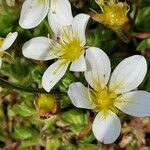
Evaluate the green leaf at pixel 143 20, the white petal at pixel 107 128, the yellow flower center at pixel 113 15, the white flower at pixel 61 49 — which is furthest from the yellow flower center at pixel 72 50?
the green leaf at pixel 143 20

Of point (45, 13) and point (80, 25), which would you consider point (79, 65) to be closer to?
point (80, 25)

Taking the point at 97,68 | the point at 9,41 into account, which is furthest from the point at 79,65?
the point at 9,41

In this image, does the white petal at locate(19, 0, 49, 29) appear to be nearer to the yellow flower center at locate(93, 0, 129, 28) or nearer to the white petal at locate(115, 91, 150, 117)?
the yellow flower center at locate(93, 0, 129, 28)

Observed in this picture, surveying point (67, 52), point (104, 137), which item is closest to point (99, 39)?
point (67, 52)

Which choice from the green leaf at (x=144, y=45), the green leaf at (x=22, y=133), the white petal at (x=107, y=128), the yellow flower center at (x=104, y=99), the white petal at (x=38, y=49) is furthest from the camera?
the green leaf at (x=22, y=133)

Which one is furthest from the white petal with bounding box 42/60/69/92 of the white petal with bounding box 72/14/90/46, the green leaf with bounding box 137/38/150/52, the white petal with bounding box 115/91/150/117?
the green leaf with bounding box 137/38/150/52

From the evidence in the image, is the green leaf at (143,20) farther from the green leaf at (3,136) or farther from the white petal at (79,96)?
the green leaf at (3,136)

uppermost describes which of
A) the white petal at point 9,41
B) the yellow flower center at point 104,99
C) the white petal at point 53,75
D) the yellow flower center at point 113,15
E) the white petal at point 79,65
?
the yellow flower center at point 113,15
